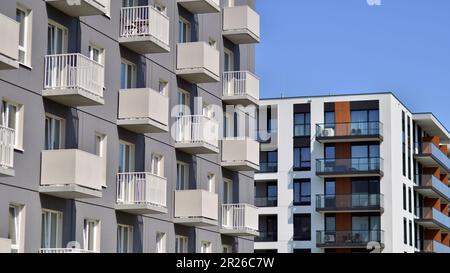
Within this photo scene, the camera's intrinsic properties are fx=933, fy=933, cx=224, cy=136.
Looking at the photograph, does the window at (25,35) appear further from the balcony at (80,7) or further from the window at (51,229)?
the window at (51,229)

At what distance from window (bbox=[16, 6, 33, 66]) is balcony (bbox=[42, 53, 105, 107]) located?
95cm

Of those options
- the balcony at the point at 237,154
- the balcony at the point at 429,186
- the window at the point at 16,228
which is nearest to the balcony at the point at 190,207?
the balcony at the point at 237,154

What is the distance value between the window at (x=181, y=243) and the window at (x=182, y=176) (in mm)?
2090

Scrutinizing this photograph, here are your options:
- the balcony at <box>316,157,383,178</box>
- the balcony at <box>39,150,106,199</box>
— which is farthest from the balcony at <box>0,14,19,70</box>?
the balcony at <box>316,157,383,178</box>

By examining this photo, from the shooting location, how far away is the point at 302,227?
8694 cm

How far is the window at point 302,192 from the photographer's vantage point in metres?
87.2

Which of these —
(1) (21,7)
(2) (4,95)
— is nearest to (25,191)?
(2) (4,95)

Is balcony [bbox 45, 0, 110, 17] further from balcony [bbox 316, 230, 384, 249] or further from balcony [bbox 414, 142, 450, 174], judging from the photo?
balcony [bbox 414, 142, 450, 174]

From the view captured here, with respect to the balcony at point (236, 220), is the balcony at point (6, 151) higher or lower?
higher

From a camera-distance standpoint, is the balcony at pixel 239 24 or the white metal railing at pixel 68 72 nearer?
the white metal railing at pixel 68 72

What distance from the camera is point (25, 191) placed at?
89.0ft
